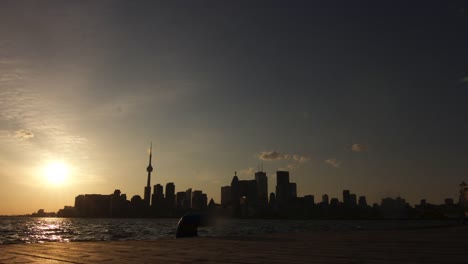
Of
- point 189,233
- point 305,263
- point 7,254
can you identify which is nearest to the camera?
point 305,263

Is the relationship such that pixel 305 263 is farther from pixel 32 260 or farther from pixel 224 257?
pixel 32 260

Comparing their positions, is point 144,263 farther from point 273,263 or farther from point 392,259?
point 392,259

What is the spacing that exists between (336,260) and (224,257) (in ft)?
8.96

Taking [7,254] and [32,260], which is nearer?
[32,260]

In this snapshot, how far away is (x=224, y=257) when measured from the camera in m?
9.15

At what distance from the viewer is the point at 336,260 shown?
27.3ft

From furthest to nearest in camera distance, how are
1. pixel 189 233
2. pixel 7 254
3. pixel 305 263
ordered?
pixel 189 233 < pixel 7 254 < pixel 305 263

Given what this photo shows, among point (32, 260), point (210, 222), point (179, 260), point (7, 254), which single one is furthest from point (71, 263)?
point (210, 222)

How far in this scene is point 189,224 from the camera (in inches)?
987

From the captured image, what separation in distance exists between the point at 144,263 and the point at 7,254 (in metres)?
4.93

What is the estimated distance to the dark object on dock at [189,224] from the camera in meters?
25.0

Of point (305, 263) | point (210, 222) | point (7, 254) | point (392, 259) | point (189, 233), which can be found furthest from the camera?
point (210, 222)

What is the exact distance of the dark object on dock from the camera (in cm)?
2495

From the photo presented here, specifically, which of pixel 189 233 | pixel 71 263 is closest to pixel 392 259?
pixel 71 263
